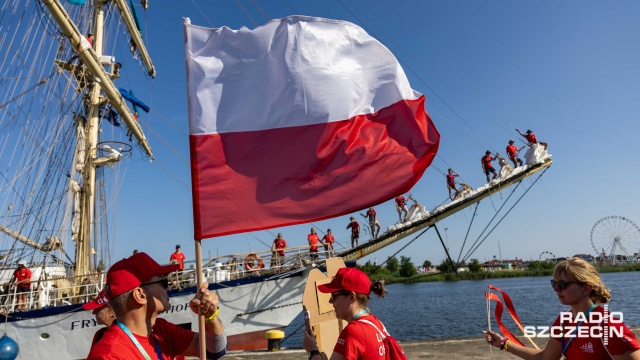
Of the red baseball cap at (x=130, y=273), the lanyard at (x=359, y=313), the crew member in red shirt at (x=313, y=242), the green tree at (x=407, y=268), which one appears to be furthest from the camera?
the green tree at (x=407, y=268)

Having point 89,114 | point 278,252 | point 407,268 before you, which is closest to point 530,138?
point 278,252

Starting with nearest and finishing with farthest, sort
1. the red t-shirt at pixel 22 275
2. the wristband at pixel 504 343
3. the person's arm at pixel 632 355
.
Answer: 1. the person's arm at pixel 632 355
2. the wristband at pixel 504 343
3. the red t-shirt at pixel 22 275

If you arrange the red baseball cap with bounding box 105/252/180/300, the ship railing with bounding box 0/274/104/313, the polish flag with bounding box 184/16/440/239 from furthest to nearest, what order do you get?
1. the ship railing with bounding box 0/274/104/313
2. the polish flag with bounding box 184/16/440/239
3. the red baseball cap with bounding box 105/252/180/300

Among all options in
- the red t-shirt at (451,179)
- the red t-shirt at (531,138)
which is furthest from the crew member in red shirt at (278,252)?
the red t-shirt at (531,138)

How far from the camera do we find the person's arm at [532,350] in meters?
2.62

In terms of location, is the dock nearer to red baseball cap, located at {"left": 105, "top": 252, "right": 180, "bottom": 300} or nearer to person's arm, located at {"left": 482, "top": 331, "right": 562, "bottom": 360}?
person's arm, located at {"left": 482, "top": 331, "right": 562, "bottom": 360}

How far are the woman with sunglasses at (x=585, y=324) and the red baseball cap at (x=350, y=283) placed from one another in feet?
3.90

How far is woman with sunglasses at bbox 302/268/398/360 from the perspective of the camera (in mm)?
2314

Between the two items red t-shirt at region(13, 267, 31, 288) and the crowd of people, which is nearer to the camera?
the crowd of people

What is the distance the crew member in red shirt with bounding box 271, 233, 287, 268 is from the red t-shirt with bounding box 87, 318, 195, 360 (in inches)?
359

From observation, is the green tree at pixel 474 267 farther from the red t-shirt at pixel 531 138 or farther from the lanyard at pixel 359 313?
the lanyard at pixel 359 313

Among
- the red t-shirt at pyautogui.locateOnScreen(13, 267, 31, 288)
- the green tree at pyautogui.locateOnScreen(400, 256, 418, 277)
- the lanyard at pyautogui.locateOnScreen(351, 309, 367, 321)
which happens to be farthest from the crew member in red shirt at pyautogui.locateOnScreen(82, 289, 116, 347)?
the green tree at pyautogui.locateOnScreen(400, 256, 418, 277)

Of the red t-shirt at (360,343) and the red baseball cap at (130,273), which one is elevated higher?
the red baseball cap at (130,273)

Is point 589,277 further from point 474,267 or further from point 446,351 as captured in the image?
point 474,267
